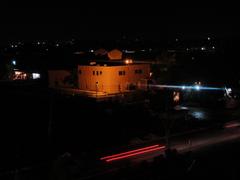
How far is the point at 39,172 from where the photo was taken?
10125mm

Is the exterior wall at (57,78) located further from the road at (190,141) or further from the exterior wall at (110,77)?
the road at (190,141)

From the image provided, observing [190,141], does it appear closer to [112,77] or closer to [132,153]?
[132,153]

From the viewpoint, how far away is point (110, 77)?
72.1ft

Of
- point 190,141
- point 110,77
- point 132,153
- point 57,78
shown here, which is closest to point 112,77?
point 110,77

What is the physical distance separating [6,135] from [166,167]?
8.67 metres

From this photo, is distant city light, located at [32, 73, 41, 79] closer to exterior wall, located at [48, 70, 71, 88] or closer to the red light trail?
exterior wall, located at [48, 70, 71, 88]

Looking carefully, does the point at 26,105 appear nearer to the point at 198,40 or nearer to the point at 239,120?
the point at 239,120

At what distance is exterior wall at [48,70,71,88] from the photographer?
975 inches

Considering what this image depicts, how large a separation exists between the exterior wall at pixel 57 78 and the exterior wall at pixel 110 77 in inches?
74.3

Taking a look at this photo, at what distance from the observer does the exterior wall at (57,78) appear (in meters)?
24.8

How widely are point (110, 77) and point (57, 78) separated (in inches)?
196

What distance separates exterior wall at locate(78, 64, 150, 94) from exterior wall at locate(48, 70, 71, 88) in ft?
6.19

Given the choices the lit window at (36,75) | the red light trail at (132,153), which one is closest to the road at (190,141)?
the red light trail at (132,153)

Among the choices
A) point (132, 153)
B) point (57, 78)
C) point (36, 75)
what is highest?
point (36, 75)
